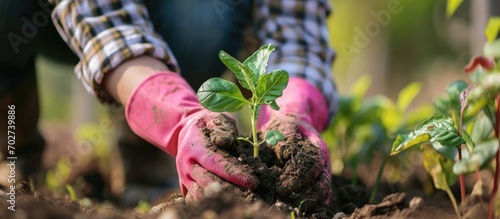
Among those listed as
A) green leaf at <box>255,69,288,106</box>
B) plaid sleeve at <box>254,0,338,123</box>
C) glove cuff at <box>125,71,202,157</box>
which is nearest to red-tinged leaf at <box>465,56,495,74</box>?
green leaf at <box>255,69,288,106</box>

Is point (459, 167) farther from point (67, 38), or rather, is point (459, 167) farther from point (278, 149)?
point (67, 38)

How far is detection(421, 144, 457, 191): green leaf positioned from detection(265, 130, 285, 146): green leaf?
0.94 ft

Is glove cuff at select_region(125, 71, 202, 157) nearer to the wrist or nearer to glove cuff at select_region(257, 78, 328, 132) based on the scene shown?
the wrist

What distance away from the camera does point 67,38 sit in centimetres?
165

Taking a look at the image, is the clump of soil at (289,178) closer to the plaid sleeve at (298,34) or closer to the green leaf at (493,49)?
the green leaf at (493,49)

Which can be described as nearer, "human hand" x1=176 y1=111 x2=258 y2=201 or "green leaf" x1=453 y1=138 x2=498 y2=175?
"green leaf" x1=453 y1=138 x2=498 y2=175

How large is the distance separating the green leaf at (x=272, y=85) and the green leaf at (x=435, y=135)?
227mm

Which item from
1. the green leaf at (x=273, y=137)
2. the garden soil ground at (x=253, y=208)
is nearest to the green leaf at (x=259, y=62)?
the green leaf at (x=273, y=137)

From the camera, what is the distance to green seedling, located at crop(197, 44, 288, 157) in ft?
3.63

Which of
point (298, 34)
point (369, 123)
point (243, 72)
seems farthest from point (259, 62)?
point (369, 123)

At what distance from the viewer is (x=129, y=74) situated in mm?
1415

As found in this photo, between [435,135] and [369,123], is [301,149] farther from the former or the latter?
[369,123]

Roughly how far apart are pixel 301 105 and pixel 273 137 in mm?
344

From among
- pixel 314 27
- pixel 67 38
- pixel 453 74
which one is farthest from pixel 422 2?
pixel 67 38
